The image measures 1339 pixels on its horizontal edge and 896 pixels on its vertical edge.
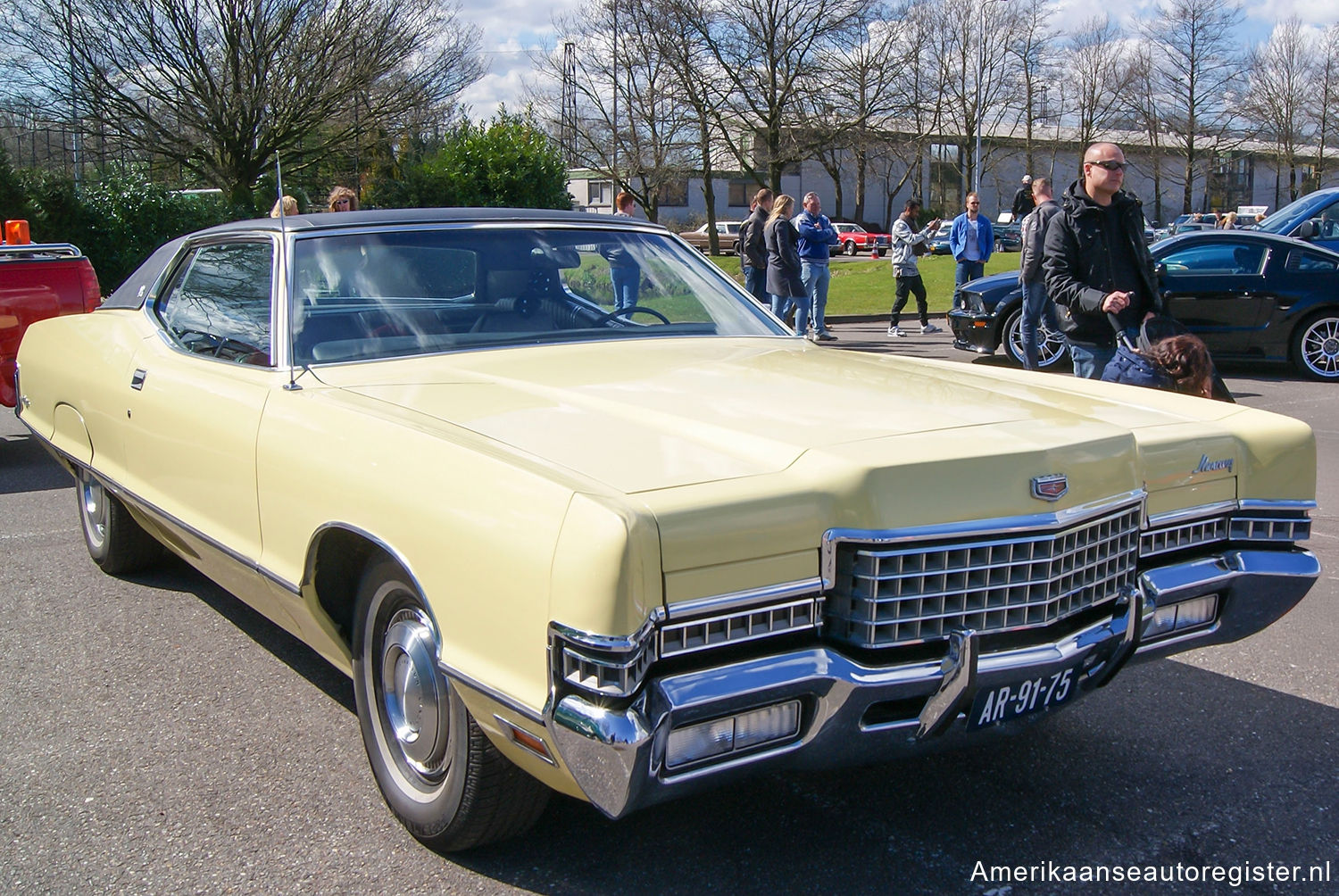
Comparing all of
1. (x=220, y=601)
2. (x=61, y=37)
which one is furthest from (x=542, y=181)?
(x=220, y=601)

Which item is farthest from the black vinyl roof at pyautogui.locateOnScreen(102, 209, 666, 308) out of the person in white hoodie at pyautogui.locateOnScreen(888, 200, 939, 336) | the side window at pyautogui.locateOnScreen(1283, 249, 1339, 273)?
the person in white hoodie at pyautogui.locateOnScreen(888, 200, 939, 336)

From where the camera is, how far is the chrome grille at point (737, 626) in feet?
7.02

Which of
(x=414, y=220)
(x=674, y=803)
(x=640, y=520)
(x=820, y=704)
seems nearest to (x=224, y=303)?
(x=414, y=220)

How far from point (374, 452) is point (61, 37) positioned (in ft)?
73.4

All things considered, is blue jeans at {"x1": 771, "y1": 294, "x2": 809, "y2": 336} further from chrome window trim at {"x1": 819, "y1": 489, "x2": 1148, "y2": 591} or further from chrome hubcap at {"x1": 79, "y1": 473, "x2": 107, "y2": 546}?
chrome window trim at {"x1": 819, "y1": 489, "x2": 1148, "y2": 591}

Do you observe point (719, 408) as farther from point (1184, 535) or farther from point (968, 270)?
point (968, 270)

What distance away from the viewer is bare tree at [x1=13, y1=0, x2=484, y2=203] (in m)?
21.6

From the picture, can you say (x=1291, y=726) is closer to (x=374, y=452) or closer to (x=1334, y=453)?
(x=374, y=452)

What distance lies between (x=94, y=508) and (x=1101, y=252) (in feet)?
15.4

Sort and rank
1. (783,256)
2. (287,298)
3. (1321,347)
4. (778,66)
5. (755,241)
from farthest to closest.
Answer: (778,66), (755,241), (783,256), (1321,347), (287,298)

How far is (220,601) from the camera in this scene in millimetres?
4766

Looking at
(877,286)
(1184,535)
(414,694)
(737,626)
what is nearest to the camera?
(737,626)

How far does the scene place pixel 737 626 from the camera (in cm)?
221

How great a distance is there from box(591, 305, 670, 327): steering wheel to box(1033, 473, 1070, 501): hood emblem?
1.91 meters
